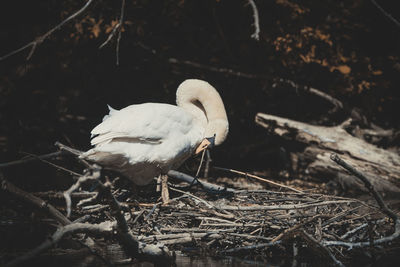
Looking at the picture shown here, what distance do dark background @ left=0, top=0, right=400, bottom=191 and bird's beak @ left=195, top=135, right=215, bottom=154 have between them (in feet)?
12.1

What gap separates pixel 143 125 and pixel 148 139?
173 mm

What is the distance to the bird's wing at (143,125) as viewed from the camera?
4.52m

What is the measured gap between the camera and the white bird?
4.49 metres

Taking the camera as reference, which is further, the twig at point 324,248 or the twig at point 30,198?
the twig at point 324,248

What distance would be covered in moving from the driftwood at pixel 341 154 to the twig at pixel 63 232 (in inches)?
199

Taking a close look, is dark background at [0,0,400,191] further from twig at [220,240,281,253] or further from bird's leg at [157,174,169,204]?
twig at [220,240,281,253]

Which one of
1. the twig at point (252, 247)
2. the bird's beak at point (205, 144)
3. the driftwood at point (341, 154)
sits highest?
the bird's beak at point (205, 144)

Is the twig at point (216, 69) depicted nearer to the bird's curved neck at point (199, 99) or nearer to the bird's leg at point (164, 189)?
the bird's curved neck at point (199, 99)

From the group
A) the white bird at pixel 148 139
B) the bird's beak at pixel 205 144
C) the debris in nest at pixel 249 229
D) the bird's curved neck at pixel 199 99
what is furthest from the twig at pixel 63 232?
the bird's curved neck at pixel 199 99

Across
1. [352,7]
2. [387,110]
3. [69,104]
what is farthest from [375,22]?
[69,104]

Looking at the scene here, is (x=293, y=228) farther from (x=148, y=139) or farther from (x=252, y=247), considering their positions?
(x=148, y=139)

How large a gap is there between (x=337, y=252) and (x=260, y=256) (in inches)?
30.5

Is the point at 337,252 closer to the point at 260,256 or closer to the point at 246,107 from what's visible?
the point at 260,256

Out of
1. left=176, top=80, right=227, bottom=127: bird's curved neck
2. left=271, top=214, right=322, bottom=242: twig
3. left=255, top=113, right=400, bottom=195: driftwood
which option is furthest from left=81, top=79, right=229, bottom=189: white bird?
left=255, top=113, right=400, bottom=195: driftwood
